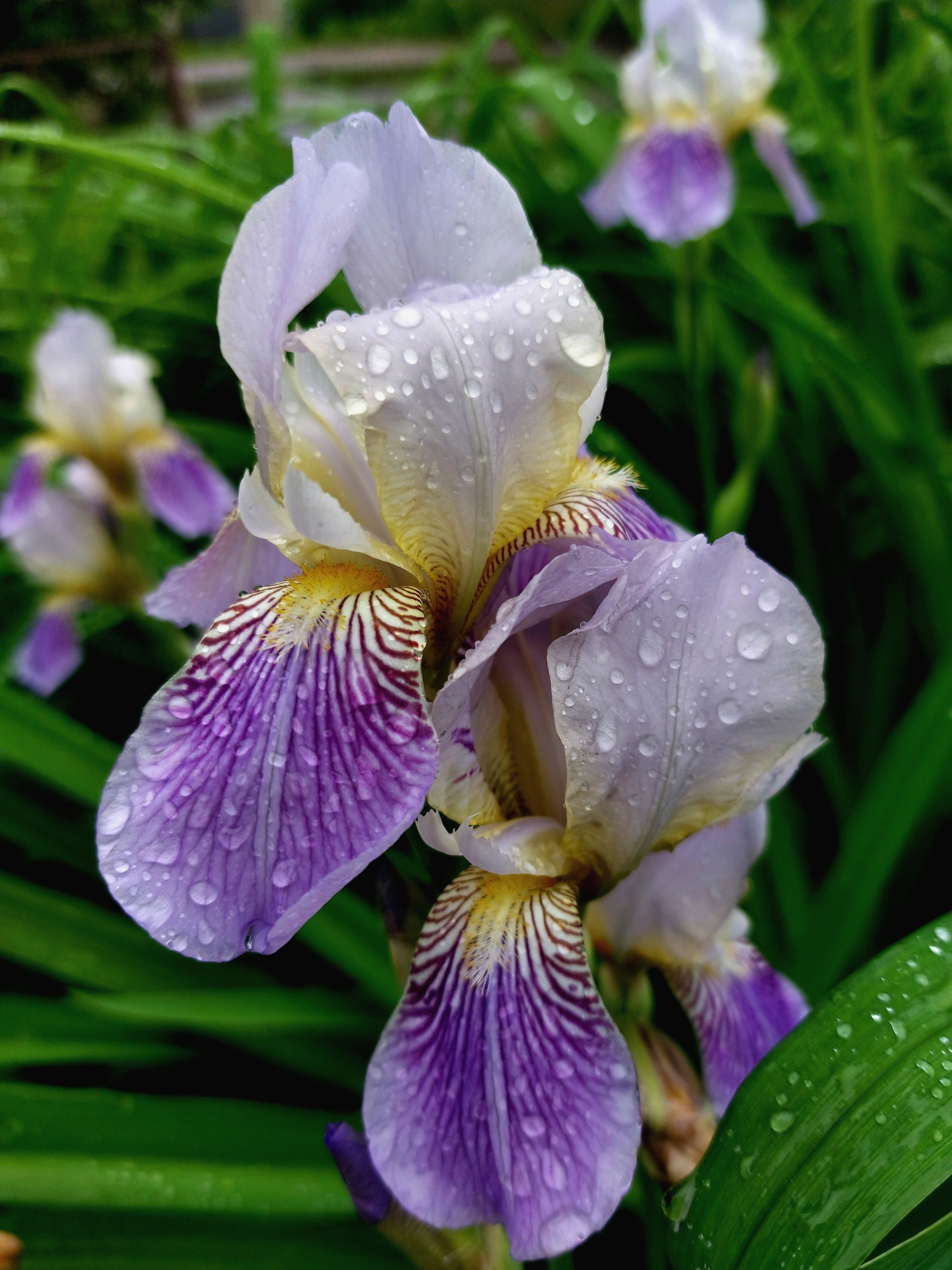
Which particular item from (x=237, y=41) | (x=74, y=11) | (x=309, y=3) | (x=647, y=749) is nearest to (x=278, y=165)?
(x=74, y=11)

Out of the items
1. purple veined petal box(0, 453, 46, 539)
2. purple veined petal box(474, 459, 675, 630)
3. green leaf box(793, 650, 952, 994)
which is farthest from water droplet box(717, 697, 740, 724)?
purple veined petal box(0, 453, 46, 539)

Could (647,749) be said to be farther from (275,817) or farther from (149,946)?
(149,946)

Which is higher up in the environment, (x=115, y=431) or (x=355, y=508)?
(x=355, y=508)

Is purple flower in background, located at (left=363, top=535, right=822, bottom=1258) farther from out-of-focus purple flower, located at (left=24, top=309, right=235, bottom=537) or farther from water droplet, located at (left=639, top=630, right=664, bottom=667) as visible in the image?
out-of-focus purple flower, located at (left=24, top=309, right=235, bottom=537)

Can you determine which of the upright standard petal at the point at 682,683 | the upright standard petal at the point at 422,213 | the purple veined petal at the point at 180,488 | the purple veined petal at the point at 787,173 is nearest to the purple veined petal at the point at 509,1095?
the upright standard petal at the point at 682,683

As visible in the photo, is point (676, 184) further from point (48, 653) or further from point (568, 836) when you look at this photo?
point (568, 836)

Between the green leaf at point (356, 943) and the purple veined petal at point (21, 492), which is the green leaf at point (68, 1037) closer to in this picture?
the green leaf at point (356, 943)

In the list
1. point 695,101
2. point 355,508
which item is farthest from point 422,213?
point 695,101
